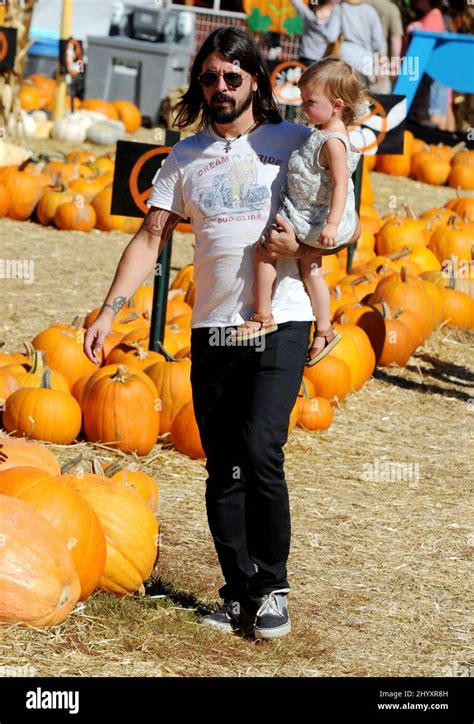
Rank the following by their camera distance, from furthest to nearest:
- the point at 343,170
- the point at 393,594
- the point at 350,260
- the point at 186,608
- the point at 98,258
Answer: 1. the point at 98,258
2. the point at 350,260
3. the point at 393,594
4. the point at 186,608
5. the point at 343,170

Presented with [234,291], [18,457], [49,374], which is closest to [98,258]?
[49,374]

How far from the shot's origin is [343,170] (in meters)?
3.70

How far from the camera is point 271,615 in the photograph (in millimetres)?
3924

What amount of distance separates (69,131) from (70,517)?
11794mm

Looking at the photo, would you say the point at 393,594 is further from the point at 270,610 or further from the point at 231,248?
the point at 231,248

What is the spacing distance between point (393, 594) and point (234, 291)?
4.90ft

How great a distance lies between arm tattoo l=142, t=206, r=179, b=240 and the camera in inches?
156

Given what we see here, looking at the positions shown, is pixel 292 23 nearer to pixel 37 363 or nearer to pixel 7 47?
pixel 7 47

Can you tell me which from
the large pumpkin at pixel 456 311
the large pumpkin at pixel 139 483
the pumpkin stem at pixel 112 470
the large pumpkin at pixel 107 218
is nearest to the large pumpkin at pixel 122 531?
the pumpkin stem at pixel 112 470

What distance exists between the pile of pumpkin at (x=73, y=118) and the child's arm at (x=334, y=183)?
11.0m

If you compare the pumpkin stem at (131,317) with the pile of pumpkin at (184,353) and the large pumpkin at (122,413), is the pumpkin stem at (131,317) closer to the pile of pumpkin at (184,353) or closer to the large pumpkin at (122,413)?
the pile of pumpkin at (184,353)

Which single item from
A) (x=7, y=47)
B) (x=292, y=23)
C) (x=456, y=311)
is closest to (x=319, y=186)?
(x=456, y=311)

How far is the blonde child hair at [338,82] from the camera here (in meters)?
3.82

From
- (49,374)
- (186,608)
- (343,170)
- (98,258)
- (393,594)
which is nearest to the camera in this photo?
(343,170)
